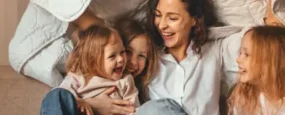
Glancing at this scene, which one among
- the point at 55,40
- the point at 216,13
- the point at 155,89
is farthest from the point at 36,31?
the point at 216,13

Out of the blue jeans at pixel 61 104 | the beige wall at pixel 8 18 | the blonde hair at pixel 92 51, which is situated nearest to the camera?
the blue jeans at pixel 61 104

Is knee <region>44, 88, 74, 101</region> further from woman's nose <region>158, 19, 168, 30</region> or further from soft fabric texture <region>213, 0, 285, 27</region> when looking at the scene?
soft fabric texture <region>213, 0, 285, 27</region>

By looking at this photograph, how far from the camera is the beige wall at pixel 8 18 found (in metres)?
1.43

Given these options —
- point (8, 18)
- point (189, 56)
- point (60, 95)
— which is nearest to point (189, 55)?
point (189, 56)

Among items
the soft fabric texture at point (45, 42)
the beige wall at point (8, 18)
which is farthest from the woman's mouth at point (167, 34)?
the beige wall at point (8, 18)

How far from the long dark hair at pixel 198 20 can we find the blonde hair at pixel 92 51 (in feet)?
0.39

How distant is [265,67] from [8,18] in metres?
0.73

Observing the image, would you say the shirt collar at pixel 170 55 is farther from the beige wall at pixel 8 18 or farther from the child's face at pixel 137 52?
the beige wall at pixel 8 18

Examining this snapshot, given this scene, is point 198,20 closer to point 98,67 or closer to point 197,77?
point 197,77

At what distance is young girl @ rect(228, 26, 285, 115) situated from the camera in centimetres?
107

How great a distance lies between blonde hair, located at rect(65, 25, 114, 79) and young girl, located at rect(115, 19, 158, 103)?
6 centimetres

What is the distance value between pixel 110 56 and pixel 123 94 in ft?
0.30

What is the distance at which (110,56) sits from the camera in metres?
1.11

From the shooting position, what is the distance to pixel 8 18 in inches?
56.6
